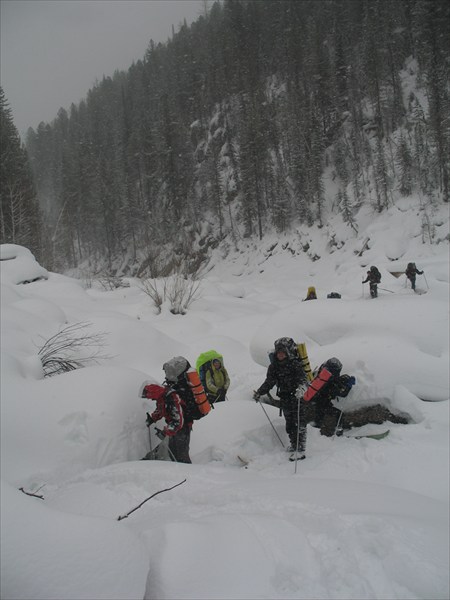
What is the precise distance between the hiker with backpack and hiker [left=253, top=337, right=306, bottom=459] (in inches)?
→ 47.1

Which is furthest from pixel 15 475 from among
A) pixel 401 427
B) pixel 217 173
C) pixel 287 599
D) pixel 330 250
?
pixel 217 173

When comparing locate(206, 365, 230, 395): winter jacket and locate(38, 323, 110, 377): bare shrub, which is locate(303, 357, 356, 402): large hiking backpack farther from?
locate(38, 323, 110, 377): bare shrub

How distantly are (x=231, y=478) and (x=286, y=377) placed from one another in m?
2.00

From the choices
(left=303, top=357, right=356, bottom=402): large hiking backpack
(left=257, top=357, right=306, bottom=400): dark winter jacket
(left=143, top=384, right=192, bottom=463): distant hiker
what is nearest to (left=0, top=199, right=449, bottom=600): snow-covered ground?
(left=143, top=384, right=192, bottom=463): distant hiker

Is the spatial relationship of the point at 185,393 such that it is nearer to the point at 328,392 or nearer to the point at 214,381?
the point at 214,381

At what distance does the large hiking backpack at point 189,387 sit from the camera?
419cm

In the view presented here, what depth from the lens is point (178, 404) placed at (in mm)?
4066

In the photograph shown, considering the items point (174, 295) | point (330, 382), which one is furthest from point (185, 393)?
point (174, 295)

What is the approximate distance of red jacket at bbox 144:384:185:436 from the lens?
4.04m

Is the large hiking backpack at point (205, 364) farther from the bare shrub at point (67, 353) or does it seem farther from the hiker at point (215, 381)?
the bare shrub at point (67, 353)

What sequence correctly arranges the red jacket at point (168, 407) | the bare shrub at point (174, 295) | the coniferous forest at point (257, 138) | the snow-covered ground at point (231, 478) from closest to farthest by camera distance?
1. the snow-covered ground at point (231, 478)
2. the red jacket at point (168, 407)
3. the bare shrub at point (174, 295)
4. the coniferous forest at point (257, 138)

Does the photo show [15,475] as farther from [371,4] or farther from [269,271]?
[371,4]

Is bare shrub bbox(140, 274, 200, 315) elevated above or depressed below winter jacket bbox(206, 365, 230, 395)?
above

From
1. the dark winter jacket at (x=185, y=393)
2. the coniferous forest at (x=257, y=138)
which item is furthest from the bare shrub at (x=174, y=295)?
the coniferous forest at (x=257, y=138)
